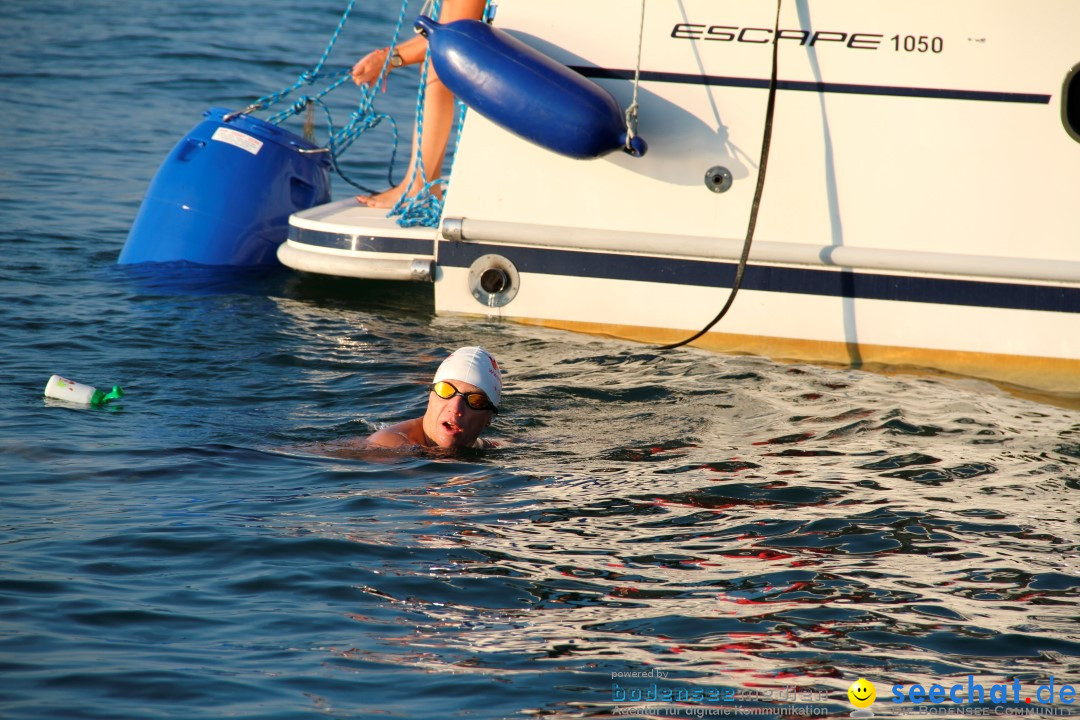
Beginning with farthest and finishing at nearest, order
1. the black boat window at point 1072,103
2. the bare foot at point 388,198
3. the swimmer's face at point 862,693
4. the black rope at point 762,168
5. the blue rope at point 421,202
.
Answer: the bare foot at point 388,198 → the blue rope at point 421,202 → the black rope at point 762,168 → the black boat window at point 1072,103 → the swimmer's face at point 862,693

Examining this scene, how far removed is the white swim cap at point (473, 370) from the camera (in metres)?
5.59

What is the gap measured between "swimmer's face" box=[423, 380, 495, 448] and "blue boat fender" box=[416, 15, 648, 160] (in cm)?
154

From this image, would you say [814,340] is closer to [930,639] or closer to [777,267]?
[777,267]

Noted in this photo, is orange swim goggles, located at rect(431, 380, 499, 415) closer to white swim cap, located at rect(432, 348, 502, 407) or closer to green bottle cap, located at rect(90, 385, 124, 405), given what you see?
white swim cap, located at rect(432, 348, 502, 407)

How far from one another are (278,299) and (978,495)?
14.9 feet

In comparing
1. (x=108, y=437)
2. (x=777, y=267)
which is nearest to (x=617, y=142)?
(x=777, y=267)

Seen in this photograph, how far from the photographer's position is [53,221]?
31.3ft

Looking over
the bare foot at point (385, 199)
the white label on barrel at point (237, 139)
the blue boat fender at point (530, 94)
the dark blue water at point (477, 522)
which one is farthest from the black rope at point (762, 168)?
the white label on barrel at point (237, 139)

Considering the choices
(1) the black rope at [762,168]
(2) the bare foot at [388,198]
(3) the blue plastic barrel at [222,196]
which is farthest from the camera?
(2) the bare foot at [388,198]

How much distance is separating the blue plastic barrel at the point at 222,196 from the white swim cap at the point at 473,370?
9.69 ft

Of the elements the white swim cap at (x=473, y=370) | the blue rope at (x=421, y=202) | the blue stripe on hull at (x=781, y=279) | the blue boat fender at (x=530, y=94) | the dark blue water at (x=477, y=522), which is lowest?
the dark blue water at (x=477, y=522)

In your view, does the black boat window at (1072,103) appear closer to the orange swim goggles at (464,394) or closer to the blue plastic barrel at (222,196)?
the orange swim goggles at (464,394)

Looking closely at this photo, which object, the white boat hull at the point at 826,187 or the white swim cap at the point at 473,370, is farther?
the white boat hull at the point at 826,187

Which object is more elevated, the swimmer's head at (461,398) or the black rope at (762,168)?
the black rope at (762,168)
